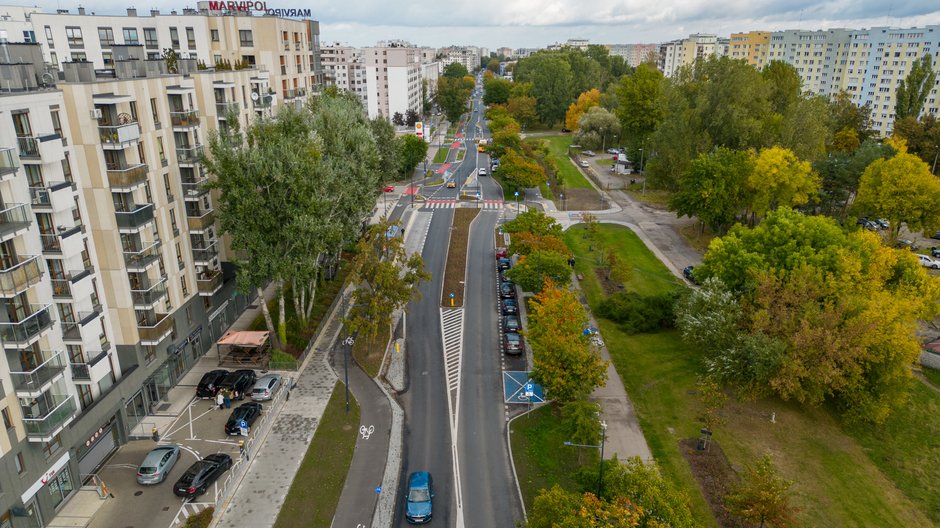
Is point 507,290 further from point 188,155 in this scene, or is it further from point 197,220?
point 188,155

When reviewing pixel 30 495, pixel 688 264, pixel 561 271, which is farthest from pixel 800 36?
pixel 30 495

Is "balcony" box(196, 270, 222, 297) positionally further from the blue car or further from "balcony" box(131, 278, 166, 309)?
the blue car

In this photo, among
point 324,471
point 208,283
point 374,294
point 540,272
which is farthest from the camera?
point 540,272

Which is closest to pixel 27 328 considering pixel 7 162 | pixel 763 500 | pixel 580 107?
pixel 7 162

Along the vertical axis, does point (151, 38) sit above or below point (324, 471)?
above

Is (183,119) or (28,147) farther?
(183,119)

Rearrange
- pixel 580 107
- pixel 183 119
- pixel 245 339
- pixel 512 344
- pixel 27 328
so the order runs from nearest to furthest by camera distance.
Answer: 1. pixel 27 328
2. pixel 183 119
3. pixel 245 339
4. pixel 512 344
5. pixel 580 107

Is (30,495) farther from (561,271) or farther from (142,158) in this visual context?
(561,271)

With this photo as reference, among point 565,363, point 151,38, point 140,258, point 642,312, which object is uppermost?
point 151,38

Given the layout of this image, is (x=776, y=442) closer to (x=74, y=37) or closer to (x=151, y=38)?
(x=151, y=38)
